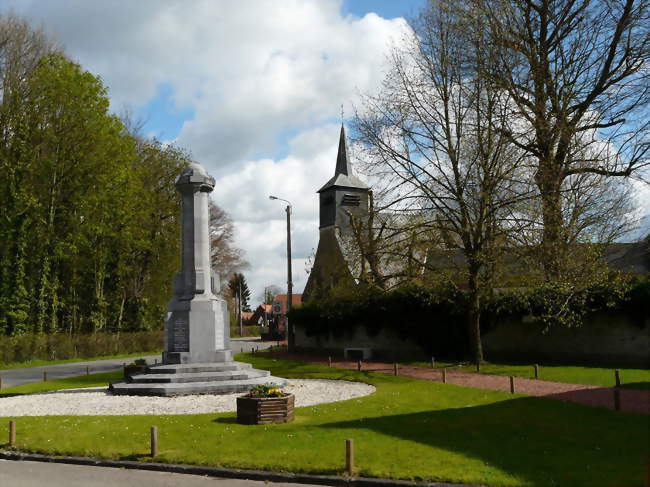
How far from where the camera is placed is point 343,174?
60125 mm

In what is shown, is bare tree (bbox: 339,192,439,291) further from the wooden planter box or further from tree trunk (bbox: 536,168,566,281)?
the wooden planter box

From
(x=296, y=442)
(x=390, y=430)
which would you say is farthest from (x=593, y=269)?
(x=296, y=442)

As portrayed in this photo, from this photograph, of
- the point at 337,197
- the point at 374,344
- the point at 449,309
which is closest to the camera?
the point at 449,309

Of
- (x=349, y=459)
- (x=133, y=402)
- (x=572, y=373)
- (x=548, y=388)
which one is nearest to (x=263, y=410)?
(x=349, y=459)

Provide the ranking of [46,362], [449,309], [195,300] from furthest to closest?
[46,362], [449,309], [195,300]

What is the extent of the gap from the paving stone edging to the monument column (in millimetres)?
9815

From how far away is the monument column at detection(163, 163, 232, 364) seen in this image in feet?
69.2

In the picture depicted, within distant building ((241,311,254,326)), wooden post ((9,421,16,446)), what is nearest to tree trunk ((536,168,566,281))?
wooden post ((9,421,16,446))

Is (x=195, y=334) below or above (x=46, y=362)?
above

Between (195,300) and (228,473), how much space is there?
493 inches

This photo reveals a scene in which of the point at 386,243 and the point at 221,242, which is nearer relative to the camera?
the point at 386,243

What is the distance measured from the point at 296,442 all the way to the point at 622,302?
62.6 ft

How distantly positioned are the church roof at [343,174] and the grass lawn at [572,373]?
32768 millimetres

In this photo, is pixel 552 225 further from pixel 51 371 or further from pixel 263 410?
pixel 51 371
